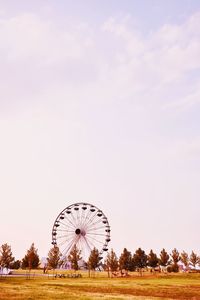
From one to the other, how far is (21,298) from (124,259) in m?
64.7

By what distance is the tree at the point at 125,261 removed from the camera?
282 feet

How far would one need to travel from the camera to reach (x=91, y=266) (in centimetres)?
8319

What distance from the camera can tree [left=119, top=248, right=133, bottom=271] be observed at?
85988 mm

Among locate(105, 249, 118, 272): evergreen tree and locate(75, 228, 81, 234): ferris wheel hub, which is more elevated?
locate(75, 228, 81, 234): ferris wheel hub

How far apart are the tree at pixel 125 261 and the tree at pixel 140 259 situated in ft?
4.55

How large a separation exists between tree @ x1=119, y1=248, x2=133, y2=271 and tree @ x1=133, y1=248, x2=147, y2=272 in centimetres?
139

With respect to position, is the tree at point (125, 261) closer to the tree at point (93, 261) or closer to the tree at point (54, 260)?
the tree at point (93, 261)

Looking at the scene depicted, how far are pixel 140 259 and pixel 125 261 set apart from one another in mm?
4740

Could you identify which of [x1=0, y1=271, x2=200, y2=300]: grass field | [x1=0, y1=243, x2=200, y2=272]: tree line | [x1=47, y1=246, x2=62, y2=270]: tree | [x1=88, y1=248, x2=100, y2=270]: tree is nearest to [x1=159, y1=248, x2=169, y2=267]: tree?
[x1=0, y1=243, x2=200, y2=272]: tree line

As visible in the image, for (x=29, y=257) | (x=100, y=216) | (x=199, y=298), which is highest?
(x=100, y=216)

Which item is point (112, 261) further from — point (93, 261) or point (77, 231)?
point (77, 231)

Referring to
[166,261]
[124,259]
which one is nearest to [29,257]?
[124,259]

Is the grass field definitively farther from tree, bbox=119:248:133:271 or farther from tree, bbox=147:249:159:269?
tree, bbox=147:249:159:269

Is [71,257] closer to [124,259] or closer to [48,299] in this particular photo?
[124,259]
